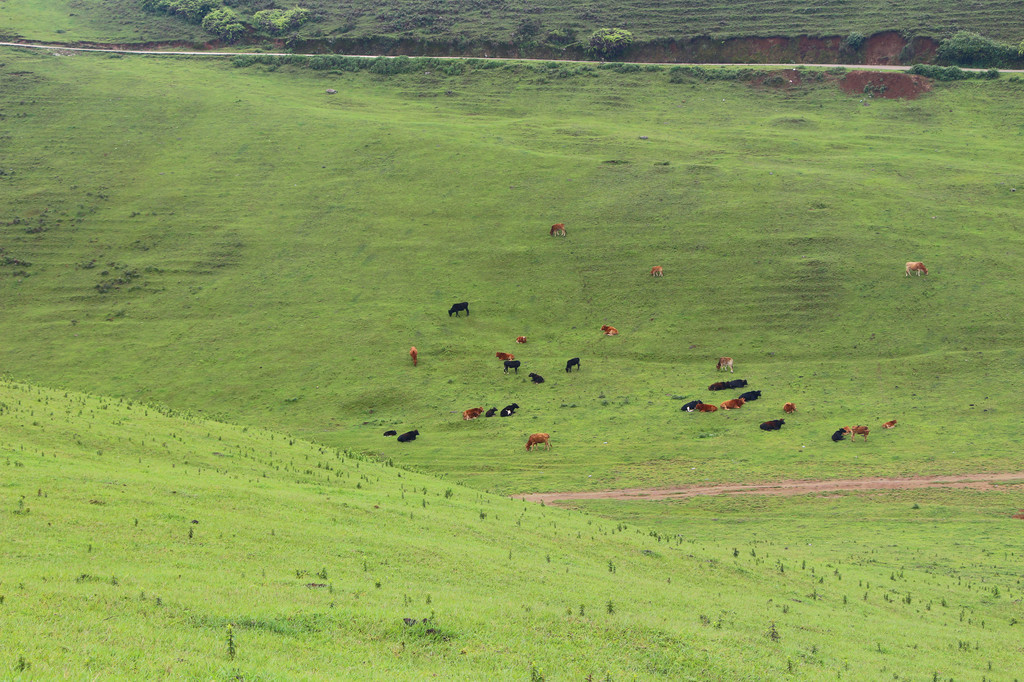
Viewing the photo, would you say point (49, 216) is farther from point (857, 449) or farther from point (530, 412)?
point (857, 449)

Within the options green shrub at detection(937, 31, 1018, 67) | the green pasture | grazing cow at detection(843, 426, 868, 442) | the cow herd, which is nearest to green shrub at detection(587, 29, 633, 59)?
the green pasture

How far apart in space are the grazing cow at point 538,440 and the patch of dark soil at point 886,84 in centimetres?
6596

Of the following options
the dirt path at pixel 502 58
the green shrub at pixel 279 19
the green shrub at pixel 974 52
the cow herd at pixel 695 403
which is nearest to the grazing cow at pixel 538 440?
the cow herd at pixel 695 403

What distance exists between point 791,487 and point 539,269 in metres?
27.9

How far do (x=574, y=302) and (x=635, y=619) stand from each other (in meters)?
40.5

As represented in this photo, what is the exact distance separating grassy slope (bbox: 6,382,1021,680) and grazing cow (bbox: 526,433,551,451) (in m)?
10.4

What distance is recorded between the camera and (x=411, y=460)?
3944 cm

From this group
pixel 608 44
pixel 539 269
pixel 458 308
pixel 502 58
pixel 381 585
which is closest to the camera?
pixel 381 585

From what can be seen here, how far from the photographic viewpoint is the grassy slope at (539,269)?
42.5 m

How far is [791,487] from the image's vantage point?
34844mm

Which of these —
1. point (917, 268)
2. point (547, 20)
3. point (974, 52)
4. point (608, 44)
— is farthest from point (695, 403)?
point (547, 20)

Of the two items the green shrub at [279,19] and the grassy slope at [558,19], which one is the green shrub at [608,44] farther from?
the green shrub at [279,19]

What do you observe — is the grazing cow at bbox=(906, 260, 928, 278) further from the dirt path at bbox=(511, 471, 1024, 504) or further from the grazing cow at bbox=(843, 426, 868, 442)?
the dirt path at bbox=(511, 471, 1024, 504)

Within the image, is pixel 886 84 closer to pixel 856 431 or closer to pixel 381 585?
pixel 856 431
